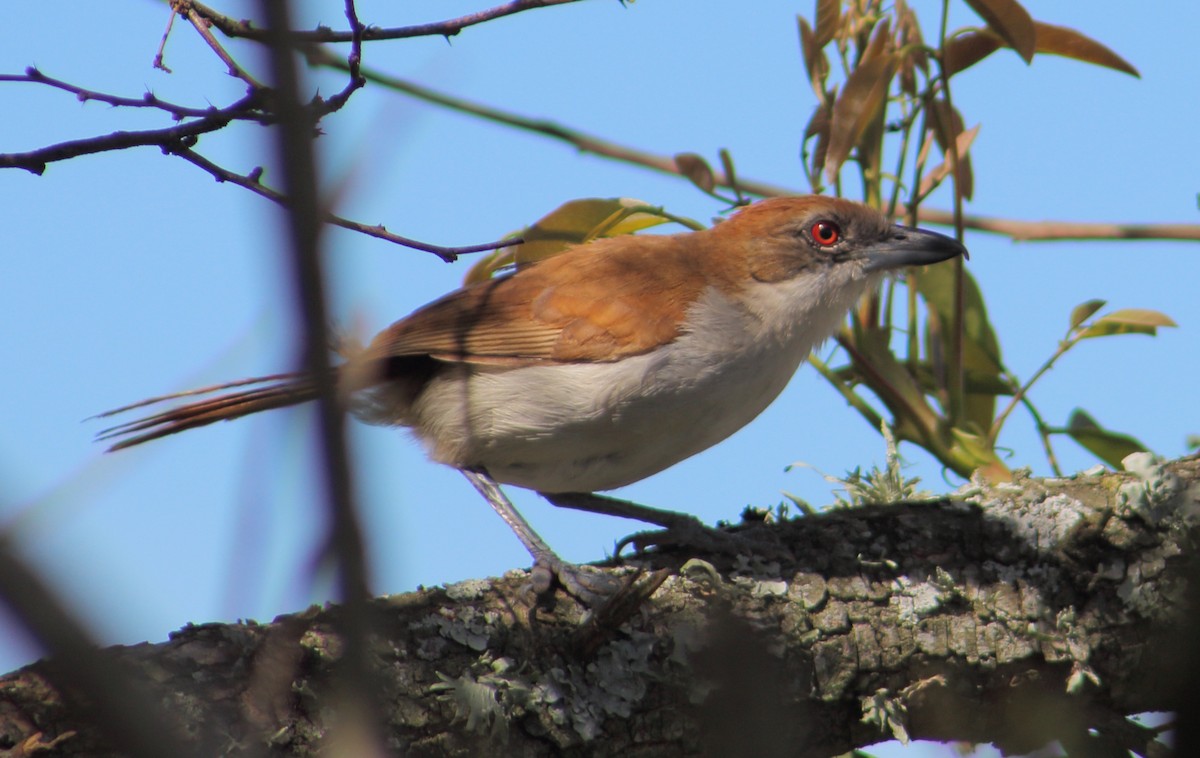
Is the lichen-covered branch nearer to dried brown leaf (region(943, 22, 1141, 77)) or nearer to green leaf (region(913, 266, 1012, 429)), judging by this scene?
green leaf (region(913, 266, 1012, 429))

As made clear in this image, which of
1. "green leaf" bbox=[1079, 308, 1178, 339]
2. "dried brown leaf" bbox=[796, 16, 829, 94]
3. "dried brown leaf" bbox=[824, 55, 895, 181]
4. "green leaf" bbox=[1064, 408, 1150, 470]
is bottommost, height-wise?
"green leaf" bbox=[1064, 408, 1150, 470]

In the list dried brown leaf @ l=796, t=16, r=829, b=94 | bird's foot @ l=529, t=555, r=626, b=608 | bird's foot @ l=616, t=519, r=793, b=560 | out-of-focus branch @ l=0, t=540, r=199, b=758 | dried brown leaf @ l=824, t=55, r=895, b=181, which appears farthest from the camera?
dried brown leaf @ l=796, t=16, r=829, b=94

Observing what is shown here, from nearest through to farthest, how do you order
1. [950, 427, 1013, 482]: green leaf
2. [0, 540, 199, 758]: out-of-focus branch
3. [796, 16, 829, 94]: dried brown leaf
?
[0, 540, 199, 758]: out-of-focus branch → [950, 427, 1013, 482]: green leaf → [796, 16, 829, 94]: dried brown leaf

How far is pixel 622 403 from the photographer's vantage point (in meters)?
4.20

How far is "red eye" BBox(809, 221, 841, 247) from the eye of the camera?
16.6 feet

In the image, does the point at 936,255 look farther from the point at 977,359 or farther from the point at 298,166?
the point at 298,166

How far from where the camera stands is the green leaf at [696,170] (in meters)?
4.33

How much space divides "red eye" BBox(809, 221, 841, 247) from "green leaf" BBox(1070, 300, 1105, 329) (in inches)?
43.7

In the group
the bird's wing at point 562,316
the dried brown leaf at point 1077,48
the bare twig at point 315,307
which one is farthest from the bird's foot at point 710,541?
the bare twig at point 315,307

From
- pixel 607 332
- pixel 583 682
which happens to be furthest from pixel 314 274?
pixel 607 332

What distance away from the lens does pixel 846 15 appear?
14.5 ft

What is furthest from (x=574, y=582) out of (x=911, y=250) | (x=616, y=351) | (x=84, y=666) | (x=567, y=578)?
(x=84, y=666)

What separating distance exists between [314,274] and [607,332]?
3775mm

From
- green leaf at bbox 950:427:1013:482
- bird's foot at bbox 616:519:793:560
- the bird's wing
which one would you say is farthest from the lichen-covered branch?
the bird's wing
